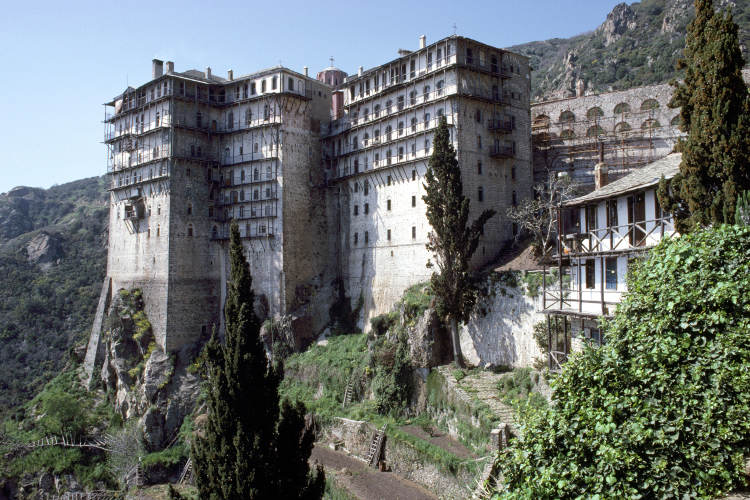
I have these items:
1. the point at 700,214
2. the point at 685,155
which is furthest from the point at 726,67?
the point at 700,214

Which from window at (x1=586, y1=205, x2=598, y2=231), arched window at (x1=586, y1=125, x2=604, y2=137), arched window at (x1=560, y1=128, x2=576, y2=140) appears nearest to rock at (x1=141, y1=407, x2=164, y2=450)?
window at (x1=586, y1=205, x2=598, y2=231)

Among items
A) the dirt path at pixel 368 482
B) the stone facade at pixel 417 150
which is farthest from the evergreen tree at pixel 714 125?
the stone facade at pixel 417 150

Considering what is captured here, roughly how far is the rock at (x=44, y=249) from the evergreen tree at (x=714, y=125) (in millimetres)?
91190

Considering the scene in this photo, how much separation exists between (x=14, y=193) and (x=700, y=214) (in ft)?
451

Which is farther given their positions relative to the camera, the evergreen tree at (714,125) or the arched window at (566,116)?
the arched window at (566,116)

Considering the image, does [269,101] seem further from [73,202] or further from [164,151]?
[73,202]

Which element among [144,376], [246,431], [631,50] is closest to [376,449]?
[246,431]

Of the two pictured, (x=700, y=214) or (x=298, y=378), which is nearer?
(x=700, y=214)

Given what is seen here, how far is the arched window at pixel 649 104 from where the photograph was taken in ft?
153

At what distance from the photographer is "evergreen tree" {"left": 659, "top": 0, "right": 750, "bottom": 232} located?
1527 cm

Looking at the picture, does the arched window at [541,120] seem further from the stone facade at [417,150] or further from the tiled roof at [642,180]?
the tiled roof at [642,180]

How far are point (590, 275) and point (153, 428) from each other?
3500 cm

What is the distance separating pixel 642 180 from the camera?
69.1 ft

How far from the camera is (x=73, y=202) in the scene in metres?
125
